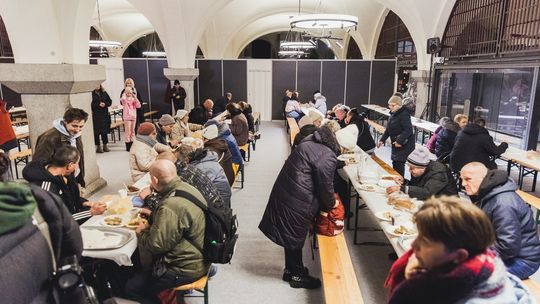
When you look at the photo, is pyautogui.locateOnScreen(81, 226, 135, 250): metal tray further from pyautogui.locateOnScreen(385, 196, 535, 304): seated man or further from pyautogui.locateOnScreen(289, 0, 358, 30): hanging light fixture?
pyautogui.locateOnScreen(289, 0, 358, 30): hanging light fixture

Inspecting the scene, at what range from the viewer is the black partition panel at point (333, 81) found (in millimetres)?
15641

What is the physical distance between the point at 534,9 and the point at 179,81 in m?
9.70

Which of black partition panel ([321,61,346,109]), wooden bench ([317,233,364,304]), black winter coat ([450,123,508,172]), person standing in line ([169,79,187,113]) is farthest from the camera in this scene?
black partition panel ([321,61,346,109])

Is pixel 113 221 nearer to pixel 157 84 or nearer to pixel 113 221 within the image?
pixel 113 221

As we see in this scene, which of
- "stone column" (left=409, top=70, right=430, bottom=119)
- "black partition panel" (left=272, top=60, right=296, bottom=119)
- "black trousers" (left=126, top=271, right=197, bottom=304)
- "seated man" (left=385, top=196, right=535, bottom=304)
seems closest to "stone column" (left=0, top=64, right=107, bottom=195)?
"black trousers" (left=126, top=271, right=197, bottom=304)

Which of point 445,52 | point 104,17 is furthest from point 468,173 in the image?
point 104,17

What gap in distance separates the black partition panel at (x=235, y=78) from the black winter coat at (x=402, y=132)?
10252 mm

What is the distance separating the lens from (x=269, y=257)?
14.8ft

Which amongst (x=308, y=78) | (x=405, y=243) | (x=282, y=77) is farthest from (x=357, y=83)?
(x=405, y=243)

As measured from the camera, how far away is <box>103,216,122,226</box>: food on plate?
10.7 feet

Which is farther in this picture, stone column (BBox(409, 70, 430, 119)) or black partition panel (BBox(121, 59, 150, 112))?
black partition panel (BBox(121, 59, 150, 112))

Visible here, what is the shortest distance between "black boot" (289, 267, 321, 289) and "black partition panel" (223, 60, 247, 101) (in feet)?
41.7

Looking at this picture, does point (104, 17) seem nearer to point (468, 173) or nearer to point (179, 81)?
point (179, 81)

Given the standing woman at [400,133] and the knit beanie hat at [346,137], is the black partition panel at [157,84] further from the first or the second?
the knit beanie hat at [346,137]
